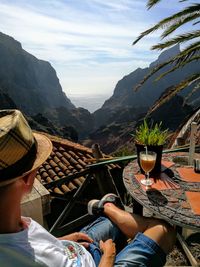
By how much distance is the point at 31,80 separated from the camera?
486ft

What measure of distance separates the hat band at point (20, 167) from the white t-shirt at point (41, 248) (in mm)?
316

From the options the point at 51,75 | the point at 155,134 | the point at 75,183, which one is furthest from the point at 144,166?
the point at 51,75

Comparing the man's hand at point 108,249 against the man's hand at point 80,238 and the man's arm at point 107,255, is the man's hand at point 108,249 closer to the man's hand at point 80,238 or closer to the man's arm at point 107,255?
the man's arm at point 107,255

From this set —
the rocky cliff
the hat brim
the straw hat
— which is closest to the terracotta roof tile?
the hat brim

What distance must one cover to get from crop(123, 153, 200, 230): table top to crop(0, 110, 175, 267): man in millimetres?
144

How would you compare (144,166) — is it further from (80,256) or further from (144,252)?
(80,256)

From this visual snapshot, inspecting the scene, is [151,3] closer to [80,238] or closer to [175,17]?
[175,17]

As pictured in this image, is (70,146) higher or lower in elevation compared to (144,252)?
lower

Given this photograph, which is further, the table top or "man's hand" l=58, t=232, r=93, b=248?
"man's hand" l=58, t=232, r=93, b=248

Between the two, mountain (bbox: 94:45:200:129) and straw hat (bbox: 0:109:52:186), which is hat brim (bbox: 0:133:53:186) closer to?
straw hat (bbox: 0:109:52:186)

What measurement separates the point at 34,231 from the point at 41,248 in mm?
140

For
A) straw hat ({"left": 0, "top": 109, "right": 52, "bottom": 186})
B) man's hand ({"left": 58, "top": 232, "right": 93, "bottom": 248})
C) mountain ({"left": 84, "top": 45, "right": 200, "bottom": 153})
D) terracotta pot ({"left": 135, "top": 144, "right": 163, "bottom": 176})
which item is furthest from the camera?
mountain ({"left": 84, "top": 45, "right": 200, "bottom": 153})

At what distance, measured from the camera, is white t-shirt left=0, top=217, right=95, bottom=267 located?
1.63m

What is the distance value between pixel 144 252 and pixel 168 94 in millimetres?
7151
